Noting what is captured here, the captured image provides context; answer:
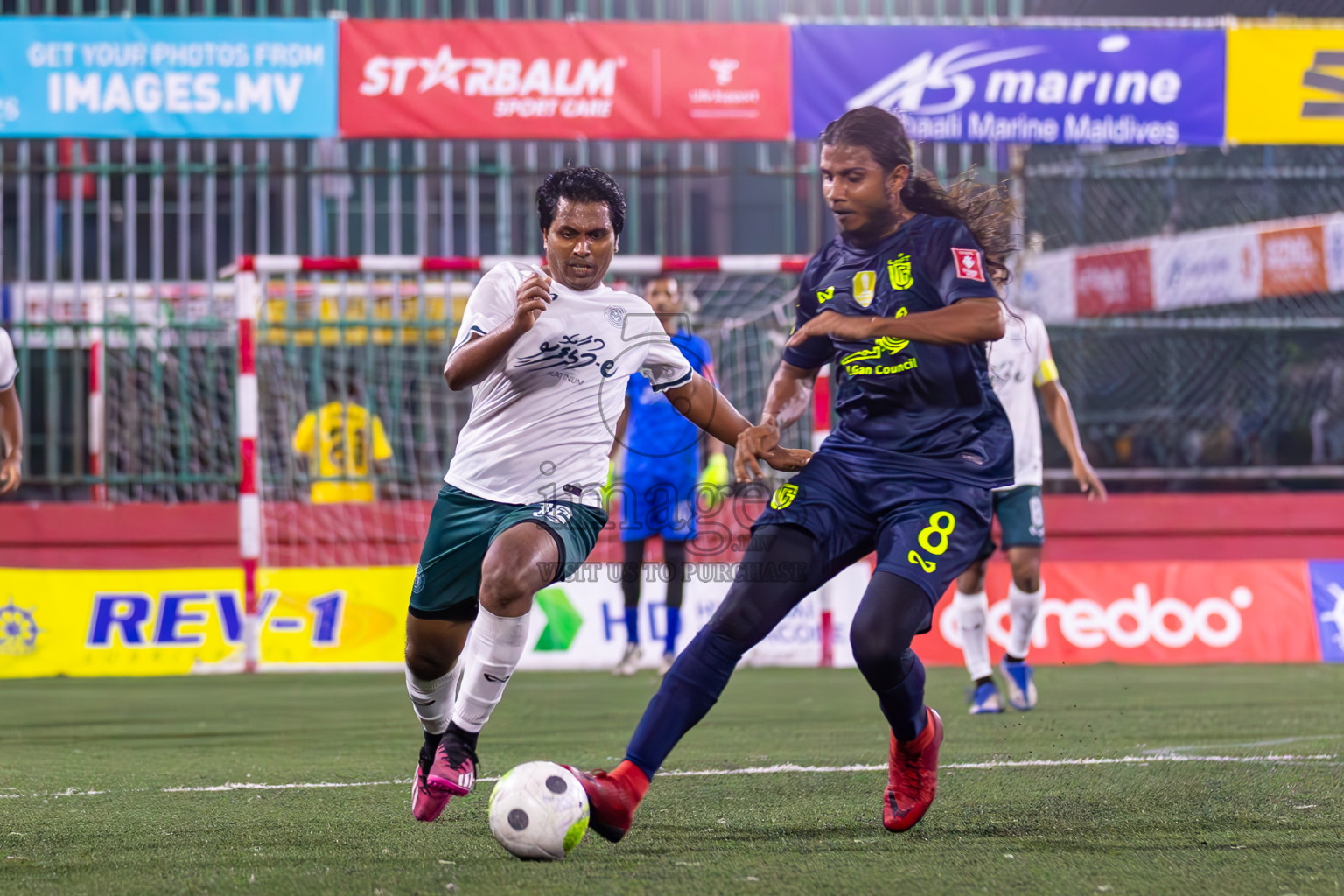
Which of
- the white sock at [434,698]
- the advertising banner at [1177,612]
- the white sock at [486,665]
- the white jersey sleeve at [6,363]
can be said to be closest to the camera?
the white sock at [486,665]

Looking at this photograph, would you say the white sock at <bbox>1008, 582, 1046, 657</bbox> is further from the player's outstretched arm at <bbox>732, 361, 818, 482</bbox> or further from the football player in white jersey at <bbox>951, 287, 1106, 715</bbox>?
the player's outstretched arm at <bbox>732, 361, 818, 482</bbox>

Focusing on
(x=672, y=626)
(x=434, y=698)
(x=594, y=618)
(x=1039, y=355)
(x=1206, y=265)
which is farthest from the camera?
(x=1206, y=265)

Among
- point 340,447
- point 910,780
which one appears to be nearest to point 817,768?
point 910,780

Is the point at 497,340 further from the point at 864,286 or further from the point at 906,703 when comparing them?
the point at 906,703

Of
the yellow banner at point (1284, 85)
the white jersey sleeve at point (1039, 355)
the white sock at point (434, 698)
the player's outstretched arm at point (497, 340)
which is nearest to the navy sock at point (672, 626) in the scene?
the white jersey sleeve at point (1039, 355)

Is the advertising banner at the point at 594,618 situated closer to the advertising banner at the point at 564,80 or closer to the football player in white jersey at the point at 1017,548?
the football player in white jersey at the point at 1017,548

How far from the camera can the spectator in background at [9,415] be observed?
662 centimetres

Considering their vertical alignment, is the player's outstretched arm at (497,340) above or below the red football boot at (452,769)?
above

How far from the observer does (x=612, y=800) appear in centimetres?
355

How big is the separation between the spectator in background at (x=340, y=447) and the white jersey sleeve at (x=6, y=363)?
437 centimetres

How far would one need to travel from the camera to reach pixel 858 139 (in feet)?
13.4

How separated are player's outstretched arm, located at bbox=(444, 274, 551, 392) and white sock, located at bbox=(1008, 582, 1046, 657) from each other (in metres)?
4.00

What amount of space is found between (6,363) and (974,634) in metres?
4.47

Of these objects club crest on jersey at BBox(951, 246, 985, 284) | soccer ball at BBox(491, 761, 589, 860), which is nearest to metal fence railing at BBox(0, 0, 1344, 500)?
club crest on jersey at BBox(951, 246, 985, 284)
